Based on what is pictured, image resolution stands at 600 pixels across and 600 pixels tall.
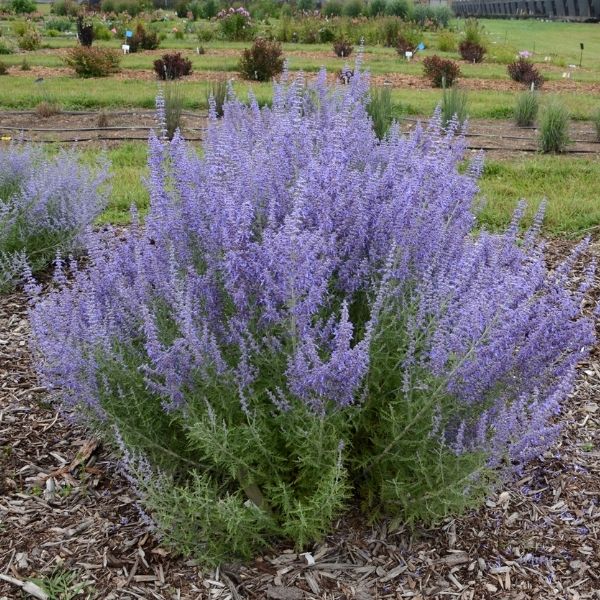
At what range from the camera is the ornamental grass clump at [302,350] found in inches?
95.2

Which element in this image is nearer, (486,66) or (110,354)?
(110,354)

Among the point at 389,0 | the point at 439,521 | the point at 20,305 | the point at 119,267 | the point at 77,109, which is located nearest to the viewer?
the point at 439,521

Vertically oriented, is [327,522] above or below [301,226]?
below

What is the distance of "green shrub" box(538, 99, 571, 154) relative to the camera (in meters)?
9.53

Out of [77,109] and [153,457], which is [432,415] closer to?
[153,457]

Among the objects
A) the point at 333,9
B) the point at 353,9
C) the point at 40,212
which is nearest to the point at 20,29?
the point at 333,9

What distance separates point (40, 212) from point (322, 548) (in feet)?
11.2

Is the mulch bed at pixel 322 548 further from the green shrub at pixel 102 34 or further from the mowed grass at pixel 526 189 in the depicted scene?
the green shrub at pixel 102 34

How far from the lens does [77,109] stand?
42.1 ft

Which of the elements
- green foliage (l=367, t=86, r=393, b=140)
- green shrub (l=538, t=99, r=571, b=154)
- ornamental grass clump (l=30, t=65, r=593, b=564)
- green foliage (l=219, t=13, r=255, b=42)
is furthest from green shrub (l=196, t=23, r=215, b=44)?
ornamental grass clump (l=30, t=65, r=593, b=564)

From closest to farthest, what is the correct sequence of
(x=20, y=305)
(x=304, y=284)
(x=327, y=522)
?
1. (x=304, y=284)
2. (x=327, y=522)
3. (x=20, y=305)

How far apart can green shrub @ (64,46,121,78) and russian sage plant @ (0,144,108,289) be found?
39.6 ft

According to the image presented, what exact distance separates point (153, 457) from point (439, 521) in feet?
3.86

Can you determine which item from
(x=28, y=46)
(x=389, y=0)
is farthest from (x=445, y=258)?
(x=389, y=0)
